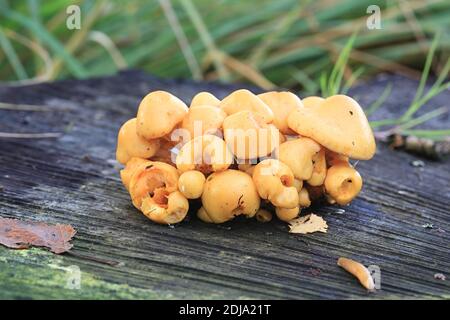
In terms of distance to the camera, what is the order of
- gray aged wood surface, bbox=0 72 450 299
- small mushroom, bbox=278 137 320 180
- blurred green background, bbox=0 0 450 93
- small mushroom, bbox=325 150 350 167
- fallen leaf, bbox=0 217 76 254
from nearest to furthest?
1. gray aged wood surface, bbox=0 72 450 299
2. fallen leaf, bbox=0 217 76 254
3. small mushroom, bbox=278 137 320 180
4. small mushroom, bbox=325 150 350 167
5. blurred green background, bbox=0 0 450 93

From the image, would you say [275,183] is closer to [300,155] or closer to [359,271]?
[300,155]

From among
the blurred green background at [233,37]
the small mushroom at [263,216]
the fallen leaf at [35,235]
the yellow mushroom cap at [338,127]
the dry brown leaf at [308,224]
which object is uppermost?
the blurred green background at [233,37]

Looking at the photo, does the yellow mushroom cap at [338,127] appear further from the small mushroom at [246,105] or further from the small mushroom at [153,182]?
the small mushroom at [153,182]

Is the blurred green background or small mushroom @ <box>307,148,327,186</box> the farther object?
the blurred green background

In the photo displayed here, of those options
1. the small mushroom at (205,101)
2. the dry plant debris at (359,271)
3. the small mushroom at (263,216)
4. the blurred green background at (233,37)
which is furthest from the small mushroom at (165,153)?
the blurred green background at (233,37)

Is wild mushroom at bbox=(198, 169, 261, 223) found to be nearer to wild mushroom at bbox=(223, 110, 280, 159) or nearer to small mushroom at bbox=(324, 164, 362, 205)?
wild mushroom at bbox=(223, 110, 280, 159)

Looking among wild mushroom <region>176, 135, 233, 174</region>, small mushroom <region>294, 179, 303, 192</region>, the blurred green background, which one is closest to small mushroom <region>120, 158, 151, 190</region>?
wild mushroom <region>176, 135, 233, 174</region>

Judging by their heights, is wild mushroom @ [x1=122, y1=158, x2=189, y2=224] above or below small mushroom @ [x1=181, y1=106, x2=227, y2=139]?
below
